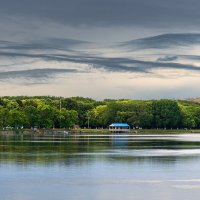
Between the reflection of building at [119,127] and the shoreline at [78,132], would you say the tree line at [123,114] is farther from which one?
the shoreline at [78,132]

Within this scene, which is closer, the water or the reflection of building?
the water

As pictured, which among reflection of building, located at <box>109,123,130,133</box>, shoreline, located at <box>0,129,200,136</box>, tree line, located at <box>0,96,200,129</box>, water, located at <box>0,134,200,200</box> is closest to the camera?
water, located at <box>0,134,200,200</box>

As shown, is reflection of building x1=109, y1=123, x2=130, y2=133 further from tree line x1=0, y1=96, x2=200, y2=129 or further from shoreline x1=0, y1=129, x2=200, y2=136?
shoreline x1=0, y1=129, x2=200, y2=136

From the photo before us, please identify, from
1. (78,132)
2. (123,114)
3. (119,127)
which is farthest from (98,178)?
(123,114)

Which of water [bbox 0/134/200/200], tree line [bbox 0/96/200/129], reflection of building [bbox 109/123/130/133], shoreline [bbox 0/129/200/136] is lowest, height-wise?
water [bbox 0/134/200/200]

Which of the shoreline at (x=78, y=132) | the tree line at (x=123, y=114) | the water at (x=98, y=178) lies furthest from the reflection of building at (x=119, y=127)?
the water at (x=98, y=178)

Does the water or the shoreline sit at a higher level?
the shoreline

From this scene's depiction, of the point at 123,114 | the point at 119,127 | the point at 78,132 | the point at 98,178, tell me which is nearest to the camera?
Result: the point at 98,178

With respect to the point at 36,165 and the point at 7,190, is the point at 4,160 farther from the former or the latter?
the point at 7,190

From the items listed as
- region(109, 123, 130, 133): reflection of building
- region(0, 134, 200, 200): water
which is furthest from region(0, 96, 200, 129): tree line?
region(0, 134, 200, 200): water

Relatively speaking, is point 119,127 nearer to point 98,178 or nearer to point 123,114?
point 123,114

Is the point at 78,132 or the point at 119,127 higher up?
the point at 119,127

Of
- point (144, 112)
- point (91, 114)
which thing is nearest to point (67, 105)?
point (91, 114)

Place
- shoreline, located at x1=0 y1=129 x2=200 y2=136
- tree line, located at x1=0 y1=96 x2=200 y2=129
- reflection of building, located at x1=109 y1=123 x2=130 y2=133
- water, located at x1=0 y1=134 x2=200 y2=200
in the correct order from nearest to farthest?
water, located at x1=0 y1=134 x2=200 y2=200
shoreline, located at x1=0 y1=129 x2=200 y2=136
tree line, located at x1=0 y1=96 x2=200 y2=129
reflection of building, located at x1=109 y1=123 x2=130 y2=133
